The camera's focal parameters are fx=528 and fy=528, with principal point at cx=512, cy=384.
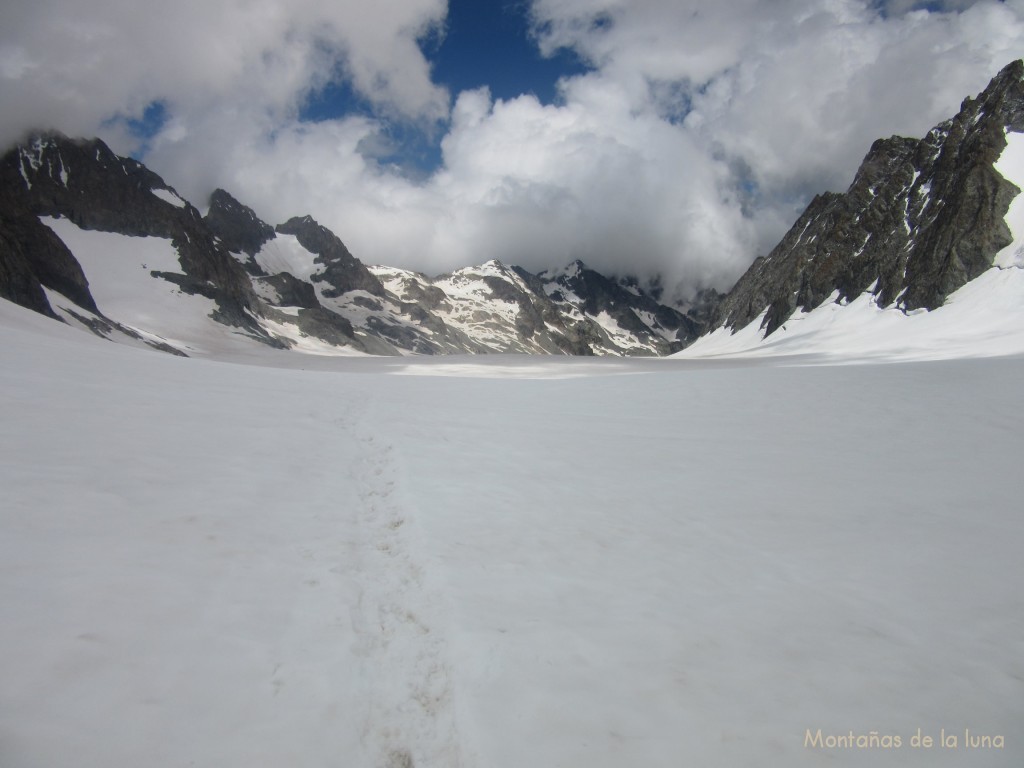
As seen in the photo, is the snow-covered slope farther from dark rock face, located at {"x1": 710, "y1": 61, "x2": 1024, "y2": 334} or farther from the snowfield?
the snowfield

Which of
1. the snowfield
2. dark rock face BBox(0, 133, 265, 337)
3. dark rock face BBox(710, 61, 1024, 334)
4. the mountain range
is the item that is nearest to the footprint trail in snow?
the snowfield

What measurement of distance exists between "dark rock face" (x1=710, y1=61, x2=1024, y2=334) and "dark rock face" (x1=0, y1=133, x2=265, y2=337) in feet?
395

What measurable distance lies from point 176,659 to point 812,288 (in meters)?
103

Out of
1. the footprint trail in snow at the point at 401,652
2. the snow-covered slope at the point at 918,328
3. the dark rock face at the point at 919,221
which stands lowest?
the footprint trail in snow at the point at 401,652

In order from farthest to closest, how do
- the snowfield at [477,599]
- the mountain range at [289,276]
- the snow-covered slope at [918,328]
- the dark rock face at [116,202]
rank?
the dark rock face at [116,202]
the mountain range at [289,276]
the snow-covered slope at [918,328]
the snowfield at [477,599]

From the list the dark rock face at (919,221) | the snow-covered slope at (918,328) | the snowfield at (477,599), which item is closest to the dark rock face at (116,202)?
the snow-covered slope at (918,328)

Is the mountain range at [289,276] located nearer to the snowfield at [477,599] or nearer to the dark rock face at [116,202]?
the dark rock face at [116,202]

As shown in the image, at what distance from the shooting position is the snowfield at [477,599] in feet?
11.0

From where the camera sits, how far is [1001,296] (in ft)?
171

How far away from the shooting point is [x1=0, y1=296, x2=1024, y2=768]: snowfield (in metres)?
3.35

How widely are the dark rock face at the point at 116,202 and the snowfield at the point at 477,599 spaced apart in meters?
131

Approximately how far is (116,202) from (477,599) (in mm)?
177862

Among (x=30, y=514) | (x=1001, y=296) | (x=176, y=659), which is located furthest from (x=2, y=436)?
(x=1001, y=296)

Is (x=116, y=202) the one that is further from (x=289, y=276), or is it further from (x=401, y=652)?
(x=401, y=652)
